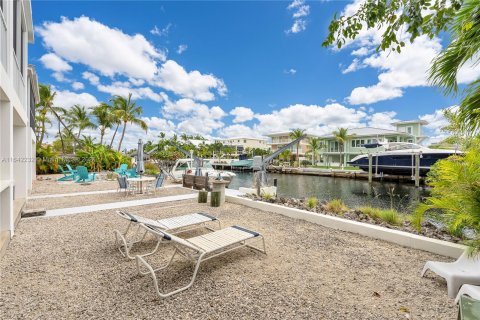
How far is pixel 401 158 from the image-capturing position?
2828 cm

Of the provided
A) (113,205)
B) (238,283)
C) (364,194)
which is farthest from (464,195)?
(364,194)

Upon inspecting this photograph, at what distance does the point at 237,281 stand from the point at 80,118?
139 feet

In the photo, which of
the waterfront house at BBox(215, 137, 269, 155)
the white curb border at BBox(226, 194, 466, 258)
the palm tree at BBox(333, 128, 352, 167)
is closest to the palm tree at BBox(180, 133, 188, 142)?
the waterfront house at BBox(215, 137, 269, 155)

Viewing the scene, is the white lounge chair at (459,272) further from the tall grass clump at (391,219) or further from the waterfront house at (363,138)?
the waterfront house at (363,138)

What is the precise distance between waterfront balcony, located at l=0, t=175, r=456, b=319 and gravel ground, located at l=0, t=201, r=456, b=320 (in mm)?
12

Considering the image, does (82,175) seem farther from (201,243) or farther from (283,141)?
(283,141)

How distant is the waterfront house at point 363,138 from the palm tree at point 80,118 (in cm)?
4494

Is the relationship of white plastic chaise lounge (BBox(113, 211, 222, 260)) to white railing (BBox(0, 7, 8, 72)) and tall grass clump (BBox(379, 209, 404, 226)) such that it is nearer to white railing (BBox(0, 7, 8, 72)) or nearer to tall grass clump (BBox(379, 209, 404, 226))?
white railing (BBox(0, 7, 8, 72))

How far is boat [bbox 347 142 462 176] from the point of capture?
84.1 ft

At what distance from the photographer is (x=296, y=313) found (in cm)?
275

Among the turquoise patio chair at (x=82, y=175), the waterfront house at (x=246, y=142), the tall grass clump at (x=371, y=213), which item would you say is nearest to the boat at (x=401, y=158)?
the tall grass clump at (x=371, y=213)

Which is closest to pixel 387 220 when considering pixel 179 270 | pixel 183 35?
pixel 179 270

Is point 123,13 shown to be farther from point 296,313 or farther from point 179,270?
point 296,313

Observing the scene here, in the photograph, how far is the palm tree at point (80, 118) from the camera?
36656mm
